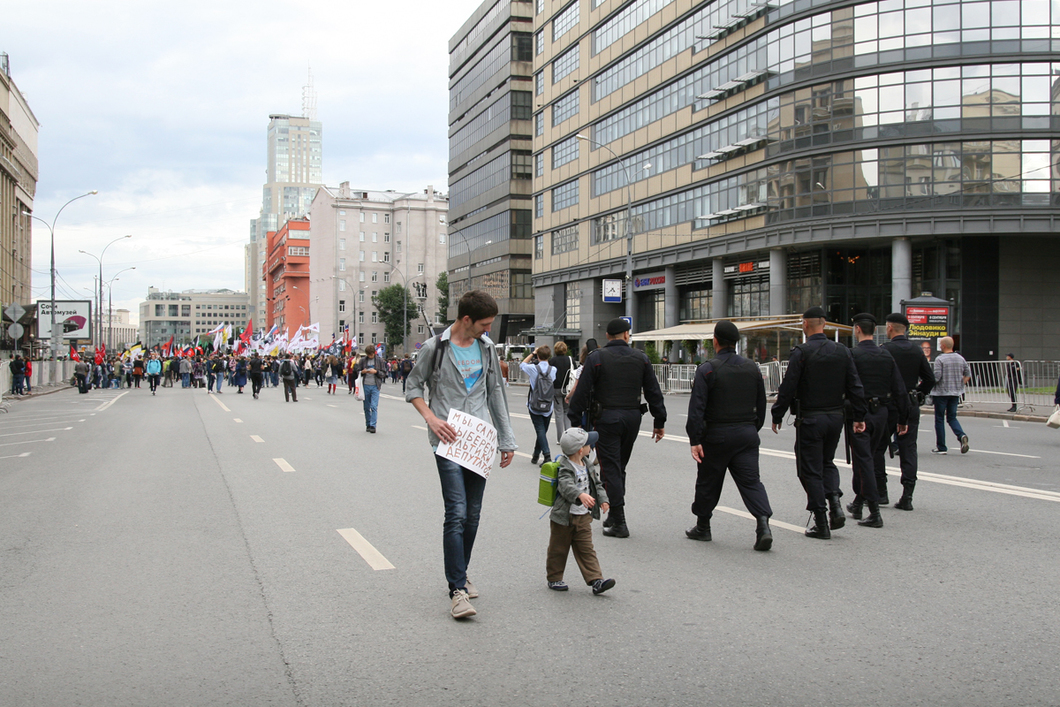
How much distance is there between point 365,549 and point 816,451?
12.1ft

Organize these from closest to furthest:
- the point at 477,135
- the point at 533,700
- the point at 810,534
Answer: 1. the point at 533,700
2. the point at 810,534
3. the point at 477,135

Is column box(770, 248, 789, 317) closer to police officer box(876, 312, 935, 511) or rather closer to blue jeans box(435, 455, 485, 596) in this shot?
police officer box(876, 312, 935, 511)

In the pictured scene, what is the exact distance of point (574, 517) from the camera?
17.3ft

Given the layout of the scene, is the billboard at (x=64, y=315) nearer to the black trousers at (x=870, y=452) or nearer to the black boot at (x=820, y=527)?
the black trousers at (x=870, y=452)

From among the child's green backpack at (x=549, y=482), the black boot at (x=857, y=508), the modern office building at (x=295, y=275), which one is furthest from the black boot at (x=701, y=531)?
the modern office building at (x=295, y=275)

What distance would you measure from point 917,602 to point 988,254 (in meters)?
33.3

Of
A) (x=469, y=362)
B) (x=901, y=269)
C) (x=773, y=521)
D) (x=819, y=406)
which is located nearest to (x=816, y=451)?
(x=819, y=406)

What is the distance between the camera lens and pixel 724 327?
676 cm

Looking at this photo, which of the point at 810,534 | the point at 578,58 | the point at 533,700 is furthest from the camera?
the point at 578,58

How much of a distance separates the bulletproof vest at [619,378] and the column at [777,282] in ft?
105

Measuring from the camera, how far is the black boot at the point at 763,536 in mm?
6500

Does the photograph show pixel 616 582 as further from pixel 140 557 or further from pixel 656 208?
pixel 656 208

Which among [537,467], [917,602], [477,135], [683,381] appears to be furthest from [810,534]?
[477,135]

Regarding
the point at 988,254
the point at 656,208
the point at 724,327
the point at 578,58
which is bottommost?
the point at 724,327
